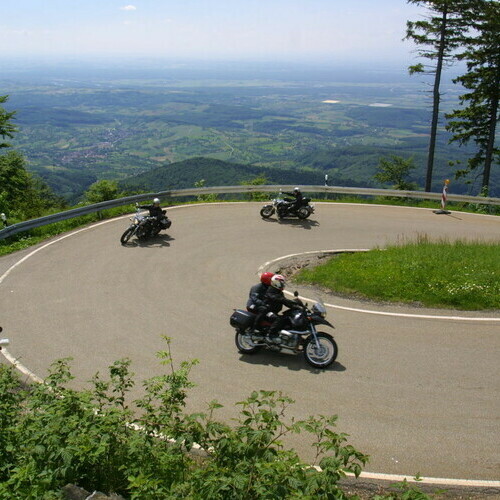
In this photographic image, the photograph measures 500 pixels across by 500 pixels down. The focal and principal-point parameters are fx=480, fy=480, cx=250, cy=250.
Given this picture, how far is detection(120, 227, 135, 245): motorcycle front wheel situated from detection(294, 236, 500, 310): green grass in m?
6.11

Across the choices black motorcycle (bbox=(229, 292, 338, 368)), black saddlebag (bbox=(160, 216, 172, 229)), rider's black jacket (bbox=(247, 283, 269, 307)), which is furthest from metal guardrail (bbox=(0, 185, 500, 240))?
black motorcycle (bbox=(229, 292, 338, 368))

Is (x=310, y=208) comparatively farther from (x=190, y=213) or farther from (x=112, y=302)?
(x=112, y=302)

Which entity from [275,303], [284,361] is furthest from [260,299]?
[284,361]

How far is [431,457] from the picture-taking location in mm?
6453

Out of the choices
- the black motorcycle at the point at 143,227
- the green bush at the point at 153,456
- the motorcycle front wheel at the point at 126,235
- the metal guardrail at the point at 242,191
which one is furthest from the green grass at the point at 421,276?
the metal guardrail at the point at 242,191

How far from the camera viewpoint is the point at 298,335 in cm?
876

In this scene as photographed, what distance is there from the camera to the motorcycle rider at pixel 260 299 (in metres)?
8.97

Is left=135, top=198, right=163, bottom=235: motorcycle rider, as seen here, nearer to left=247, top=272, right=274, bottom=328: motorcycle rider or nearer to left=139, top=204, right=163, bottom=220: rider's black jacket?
left=139, top=204, right=163, bottom=220: rider's black jacket

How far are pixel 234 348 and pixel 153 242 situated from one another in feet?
25.4

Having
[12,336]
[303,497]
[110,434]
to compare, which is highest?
[303,497]

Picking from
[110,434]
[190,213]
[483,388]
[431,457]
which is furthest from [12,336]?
[190,213]

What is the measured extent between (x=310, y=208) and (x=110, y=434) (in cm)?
1534

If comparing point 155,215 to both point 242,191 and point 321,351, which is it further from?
point 321,351

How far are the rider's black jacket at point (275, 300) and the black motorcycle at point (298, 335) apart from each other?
170mm
